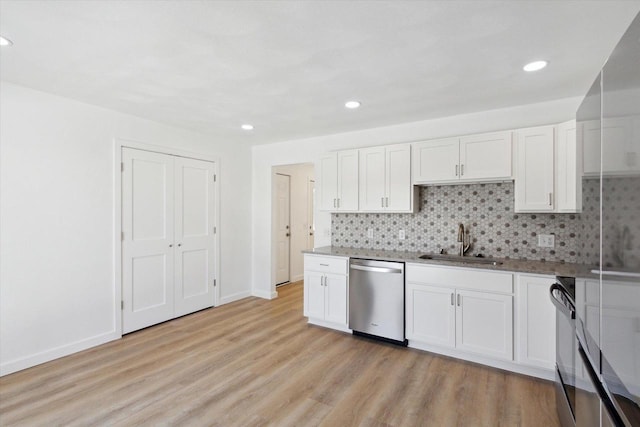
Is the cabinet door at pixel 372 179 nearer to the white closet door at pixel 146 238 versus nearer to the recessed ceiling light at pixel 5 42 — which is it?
the white closet door at pixel 146 238

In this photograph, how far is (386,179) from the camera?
3.61m

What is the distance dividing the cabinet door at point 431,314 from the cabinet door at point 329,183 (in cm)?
143

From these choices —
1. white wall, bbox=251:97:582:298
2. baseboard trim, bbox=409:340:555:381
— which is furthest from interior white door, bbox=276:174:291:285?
baseboard trim, bbox=409:340:555:381

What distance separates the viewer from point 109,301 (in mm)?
3379

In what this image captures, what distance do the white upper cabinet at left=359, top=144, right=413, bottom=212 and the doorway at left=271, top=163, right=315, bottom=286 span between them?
2130 millimetres

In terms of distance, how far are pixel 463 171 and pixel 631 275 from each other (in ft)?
8.42

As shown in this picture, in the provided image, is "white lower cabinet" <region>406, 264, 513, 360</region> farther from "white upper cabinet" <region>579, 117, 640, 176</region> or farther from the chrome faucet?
"white upper cabinet" <region>579, 117, 640, 176</region>

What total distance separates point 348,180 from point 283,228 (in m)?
2.36

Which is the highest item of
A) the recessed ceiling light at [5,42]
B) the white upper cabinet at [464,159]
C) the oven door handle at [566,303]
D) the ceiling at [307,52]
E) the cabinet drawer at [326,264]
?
the ceiling at [307,52]

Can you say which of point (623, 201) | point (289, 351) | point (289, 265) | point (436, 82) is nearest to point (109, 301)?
point (289, 351)

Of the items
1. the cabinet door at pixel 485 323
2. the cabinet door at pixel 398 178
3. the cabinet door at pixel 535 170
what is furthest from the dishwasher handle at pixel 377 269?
the cabinet door at pixel 535 170

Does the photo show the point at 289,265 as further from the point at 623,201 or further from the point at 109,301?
the point at 623,201

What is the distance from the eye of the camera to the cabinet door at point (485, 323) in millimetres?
2695

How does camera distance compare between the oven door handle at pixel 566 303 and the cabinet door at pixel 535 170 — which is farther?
the cabinet door at pixel 535 170
